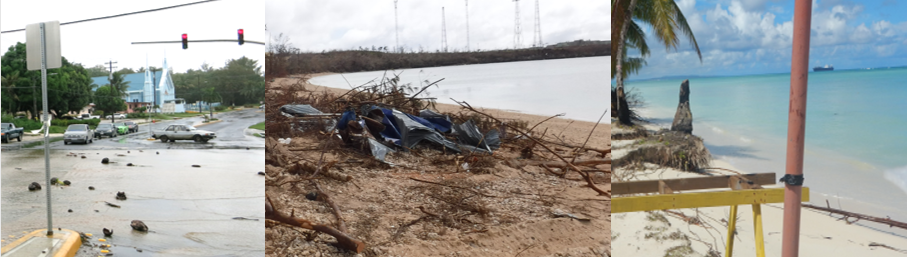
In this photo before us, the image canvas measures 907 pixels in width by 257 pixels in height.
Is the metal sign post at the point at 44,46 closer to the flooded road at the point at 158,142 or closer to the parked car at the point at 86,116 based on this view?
the flooded road at the point at 158,142

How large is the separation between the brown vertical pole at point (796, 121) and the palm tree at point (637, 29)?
1027 millimetres

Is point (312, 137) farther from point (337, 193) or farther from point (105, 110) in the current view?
point (105, 110)

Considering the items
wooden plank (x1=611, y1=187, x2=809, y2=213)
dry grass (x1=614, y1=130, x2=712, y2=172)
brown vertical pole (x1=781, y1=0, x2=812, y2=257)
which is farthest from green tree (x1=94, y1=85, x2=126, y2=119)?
brown vertical pole (x1=781, y1=0, x2=812, y2=257)

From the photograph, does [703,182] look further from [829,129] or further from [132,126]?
[132,126]

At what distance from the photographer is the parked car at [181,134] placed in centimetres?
693

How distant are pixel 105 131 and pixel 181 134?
1024mm

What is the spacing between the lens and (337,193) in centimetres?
296

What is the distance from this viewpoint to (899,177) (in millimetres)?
1892

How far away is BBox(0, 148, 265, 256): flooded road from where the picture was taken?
13.2 ft

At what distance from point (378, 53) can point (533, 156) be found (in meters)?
2.24

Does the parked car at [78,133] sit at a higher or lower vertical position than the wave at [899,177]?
lower

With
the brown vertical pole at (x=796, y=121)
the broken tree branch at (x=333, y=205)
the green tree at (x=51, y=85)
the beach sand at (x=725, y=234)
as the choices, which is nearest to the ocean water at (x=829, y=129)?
the beach sand at (x=725, y=234)

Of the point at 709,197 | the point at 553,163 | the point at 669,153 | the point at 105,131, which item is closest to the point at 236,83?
the point at 553,163

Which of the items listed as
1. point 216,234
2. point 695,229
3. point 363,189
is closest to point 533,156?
point 363,189
